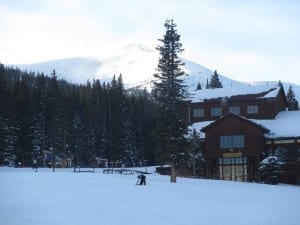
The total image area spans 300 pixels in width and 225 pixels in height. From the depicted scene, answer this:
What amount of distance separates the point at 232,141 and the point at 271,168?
26.3 ft

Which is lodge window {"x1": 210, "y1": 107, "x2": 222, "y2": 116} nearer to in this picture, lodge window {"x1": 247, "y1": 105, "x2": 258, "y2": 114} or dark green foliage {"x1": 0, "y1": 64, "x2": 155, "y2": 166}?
lodge window {"x1": 247, "y1": 105, "x2": 258, "y2": 114}

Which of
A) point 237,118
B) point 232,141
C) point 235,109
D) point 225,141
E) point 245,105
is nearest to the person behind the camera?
point 237,118

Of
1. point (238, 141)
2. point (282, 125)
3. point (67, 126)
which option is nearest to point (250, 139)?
point (238, 141)

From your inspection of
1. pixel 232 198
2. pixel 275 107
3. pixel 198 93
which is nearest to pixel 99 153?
pixel 198 93

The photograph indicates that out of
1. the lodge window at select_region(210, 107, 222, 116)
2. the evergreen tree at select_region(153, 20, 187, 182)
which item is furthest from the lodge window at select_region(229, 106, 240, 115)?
the evergreen tree at select_region(153, 20, 187, 182)

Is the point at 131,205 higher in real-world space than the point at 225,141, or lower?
lower

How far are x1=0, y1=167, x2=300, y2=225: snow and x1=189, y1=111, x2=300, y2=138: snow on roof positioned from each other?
82.9 feet

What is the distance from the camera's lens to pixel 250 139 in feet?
191

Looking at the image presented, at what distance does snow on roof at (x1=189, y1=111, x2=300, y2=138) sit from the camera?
2277 inches

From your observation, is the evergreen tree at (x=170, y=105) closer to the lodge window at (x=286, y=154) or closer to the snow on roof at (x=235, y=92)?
the lodge window at (x=286, y=154)

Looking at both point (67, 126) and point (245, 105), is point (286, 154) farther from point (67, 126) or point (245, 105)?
point (67, 126)

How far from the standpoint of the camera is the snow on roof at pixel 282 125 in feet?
190

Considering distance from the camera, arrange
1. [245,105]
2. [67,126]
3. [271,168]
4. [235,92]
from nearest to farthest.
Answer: [271,168], [245,105], [235,92], [67,126]

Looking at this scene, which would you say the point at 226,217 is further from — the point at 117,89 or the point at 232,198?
the point at 117,89
